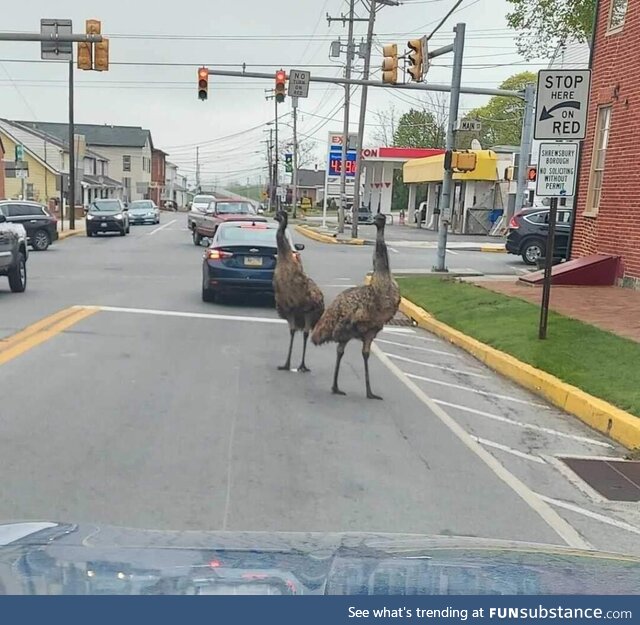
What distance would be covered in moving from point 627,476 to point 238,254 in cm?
990

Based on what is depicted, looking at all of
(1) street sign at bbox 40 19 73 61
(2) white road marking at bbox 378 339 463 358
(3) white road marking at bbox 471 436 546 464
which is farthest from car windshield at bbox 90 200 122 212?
(3) white road marking at bbox 471 436 546 464

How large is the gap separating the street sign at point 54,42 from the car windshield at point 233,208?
487 inches

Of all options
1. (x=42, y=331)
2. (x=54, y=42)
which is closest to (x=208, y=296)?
(x=42, y=331)

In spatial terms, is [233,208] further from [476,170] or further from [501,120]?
[501,120]

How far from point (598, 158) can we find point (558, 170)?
859 centimetres

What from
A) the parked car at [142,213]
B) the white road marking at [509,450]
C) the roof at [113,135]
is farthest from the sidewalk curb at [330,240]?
the roof at [113,135]

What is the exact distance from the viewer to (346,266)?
25.4 metres

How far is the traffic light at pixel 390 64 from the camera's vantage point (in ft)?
69.5

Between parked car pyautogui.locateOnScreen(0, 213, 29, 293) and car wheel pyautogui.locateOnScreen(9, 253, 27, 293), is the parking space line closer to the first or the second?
parked car pyautogui.locateOnScreen(0, 213, 29, 293)

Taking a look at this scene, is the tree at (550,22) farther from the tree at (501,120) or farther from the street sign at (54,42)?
the tree at (501,120)

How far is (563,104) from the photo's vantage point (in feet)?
34.8

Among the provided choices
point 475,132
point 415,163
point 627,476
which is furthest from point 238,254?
point 415,163

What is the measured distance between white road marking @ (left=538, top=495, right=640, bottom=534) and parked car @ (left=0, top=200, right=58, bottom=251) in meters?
26.1

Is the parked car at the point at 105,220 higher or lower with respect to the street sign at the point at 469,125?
lower
